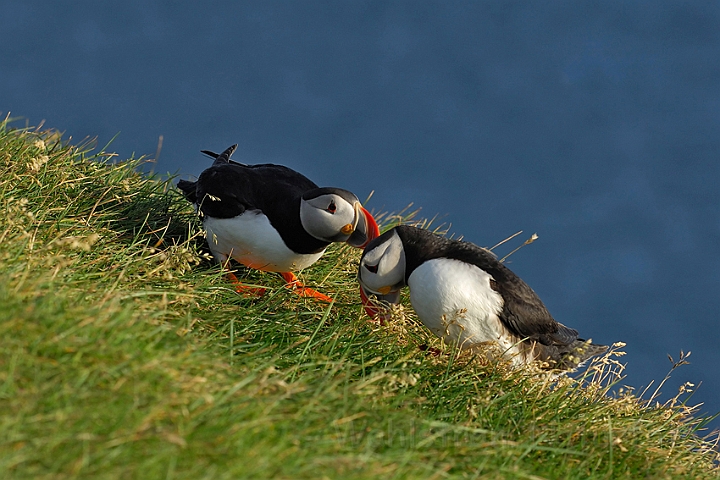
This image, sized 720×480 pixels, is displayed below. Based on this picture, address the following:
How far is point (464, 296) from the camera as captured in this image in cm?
539

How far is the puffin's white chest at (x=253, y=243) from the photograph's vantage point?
636 cm

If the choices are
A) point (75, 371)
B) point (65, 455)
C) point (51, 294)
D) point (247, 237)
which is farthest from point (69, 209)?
point (65, 455)

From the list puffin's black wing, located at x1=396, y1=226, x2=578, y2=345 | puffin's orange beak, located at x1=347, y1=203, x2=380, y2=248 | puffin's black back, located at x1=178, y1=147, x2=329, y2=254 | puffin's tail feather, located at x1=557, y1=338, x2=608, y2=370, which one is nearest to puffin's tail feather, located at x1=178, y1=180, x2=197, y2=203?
puffin's black back, located at x1=178, y1=147, x2=329, y2=254

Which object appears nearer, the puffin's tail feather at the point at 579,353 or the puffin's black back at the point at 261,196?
the puffin's tail feather at the point at 579,353

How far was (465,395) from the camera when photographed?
5.05 m

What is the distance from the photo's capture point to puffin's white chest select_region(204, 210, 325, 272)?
6.36 metres

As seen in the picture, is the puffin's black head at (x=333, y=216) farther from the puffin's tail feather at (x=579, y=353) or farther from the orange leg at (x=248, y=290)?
the puffin's tail feather at (x=579, y=353)

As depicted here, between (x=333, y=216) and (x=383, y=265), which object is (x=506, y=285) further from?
(x=333, y=216)

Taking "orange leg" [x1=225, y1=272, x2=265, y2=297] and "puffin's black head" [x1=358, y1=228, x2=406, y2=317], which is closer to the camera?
"puffin's black head" [x1=358, y1=228, x2=406, y2=317]

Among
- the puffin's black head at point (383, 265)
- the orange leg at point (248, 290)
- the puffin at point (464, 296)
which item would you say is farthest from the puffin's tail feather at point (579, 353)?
the orange leg at point (248, 290)

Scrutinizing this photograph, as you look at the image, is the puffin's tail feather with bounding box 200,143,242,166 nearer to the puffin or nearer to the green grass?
the green grass

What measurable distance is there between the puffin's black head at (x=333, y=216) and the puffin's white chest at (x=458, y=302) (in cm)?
89

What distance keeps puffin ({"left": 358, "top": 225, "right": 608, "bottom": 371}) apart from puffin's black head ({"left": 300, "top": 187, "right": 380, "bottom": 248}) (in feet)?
1.62

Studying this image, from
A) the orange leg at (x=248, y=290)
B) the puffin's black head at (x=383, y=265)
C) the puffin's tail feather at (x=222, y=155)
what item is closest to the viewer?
the puffin's black head at (x=383, y=265)
